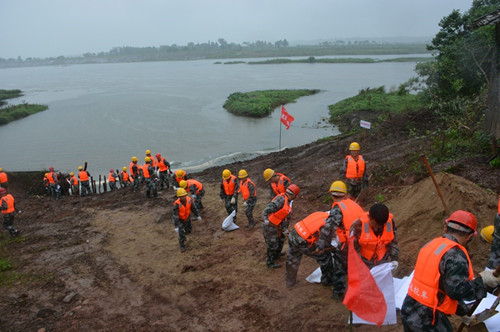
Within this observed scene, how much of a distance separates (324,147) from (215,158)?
27.5 feet

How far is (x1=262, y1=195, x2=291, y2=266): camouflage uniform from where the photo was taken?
6312 mm

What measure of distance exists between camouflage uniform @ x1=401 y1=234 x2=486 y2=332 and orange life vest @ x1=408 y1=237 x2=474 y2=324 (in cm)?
4

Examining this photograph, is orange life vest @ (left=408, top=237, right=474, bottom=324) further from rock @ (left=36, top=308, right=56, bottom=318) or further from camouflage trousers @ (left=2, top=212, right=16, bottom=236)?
camouflage trousers @ (left=2, top=212, right=16, bottom=236)

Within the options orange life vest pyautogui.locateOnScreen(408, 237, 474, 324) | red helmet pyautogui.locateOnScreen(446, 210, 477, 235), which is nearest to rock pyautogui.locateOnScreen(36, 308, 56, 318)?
orange life vest pyautogui.locateOnScreen(408, 237, 474, 324)

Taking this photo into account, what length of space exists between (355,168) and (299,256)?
384cm

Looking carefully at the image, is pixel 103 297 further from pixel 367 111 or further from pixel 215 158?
pixel 367 111

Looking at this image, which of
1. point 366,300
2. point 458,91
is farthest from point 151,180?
point 458,91

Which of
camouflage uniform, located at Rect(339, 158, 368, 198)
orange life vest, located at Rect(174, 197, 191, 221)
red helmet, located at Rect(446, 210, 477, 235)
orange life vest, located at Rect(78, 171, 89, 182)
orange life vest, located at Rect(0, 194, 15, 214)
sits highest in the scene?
red helmet, located at Rect(446, 210, 477, 235)

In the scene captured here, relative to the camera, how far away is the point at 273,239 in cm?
664

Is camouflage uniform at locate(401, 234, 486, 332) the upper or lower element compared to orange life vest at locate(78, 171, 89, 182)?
upper

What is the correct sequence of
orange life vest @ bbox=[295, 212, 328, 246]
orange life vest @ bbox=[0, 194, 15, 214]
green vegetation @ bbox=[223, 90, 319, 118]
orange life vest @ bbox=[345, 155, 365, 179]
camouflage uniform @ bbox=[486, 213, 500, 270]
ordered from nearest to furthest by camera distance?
camouflage uniform @ bbox=[486, 213, 500, 270], orange life vest @ bbox=[295, 212, 328, 246], orange life vest @ bbox=[345, 155, 365, 179], orange life vest @ bbox=[0, 194, 15, 214], green vegetation @ bbox=[223, 90, 319, 118]

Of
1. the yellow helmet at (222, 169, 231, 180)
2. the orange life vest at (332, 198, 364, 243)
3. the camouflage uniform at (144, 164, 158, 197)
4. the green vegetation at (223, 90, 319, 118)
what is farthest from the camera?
the green vegetation at (223, 90, 319, 118)

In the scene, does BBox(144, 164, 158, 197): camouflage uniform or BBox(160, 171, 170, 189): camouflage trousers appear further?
BBox(160, 171, 170, 189): camouflage trousers

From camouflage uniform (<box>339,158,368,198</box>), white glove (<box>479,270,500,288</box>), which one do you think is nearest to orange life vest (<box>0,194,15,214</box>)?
camouflage uniform (<box>339,158,368,198</box>)
